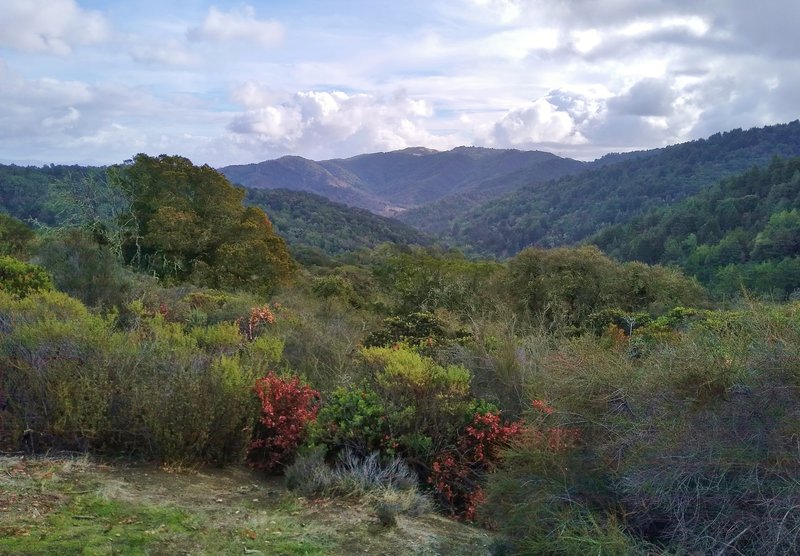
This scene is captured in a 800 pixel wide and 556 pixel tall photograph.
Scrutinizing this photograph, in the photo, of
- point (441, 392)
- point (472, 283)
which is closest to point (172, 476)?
point (441, 392)

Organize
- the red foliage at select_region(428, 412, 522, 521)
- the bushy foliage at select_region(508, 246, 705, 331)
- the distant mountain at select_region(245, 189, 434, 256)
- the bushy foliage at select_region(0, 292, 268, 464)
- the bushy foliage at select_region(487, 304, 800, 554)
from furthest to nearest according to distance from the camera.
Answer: the distant mountain at select_region(245, 189, 434, 256), the bushy foliage at select_region(508, 246, 705, 331), the red foliage at select_region(428, 412, 522, 521), the bushy foliage at select_region(0, 292, 268, 464), the bushy foliage at select_region(487, 304, 800, 554)

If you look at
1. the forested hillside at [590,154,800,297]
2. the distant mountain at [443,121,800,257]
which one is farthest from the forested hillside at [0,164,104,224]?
the distant mountain at [443,121,800,257]

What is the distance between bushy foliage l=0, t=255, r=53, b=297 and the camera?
10535 mm

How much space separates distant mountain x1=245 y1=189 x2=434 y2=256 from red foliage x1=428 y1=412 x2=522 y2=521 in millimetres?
61241

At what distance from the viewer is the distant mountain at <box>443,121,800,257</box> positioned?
121m

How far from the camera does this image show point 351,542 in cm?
404

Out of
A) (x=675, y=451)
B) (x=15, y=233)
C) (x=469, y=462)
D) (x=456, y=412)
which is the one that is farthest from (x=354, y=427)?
(x=15, y=233)

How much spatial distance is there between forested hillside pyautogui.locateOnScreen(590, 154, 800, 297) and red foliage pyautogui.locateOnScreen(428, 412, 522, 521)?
38.0 m

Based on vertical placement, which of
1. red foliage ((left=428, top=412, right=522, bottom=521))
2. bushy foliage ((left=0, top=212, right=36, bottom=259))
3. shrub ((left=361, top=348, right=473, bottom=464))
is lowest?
red foliage ((left=428, top=412, right=522, bottom=521))

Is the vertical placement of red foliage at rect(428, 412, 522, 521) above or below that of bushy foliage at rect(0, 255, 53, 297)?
below

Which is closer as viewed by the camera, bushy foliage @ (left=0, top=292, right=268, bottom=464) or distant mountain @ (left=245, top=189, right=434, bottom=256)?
bushy foliage @ (left=0, top=292, right=268, bottom=464)

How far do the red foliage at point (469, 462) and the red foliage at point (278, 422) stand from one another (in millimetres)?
1260

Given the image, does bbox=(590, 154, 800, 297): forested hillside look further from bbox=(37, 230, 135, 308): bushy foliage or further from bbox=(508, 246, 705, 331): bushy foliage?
bbox=(37, 230, 135, 308): bushy foliage

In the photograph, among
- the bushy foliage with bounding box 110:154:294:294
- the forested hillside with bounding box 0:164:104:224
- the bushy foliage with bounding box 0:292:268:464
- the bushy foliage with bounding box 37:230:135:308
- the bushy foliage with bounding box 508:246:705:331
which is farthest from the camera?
the forested hillside with bounding box 0:164:104:224
